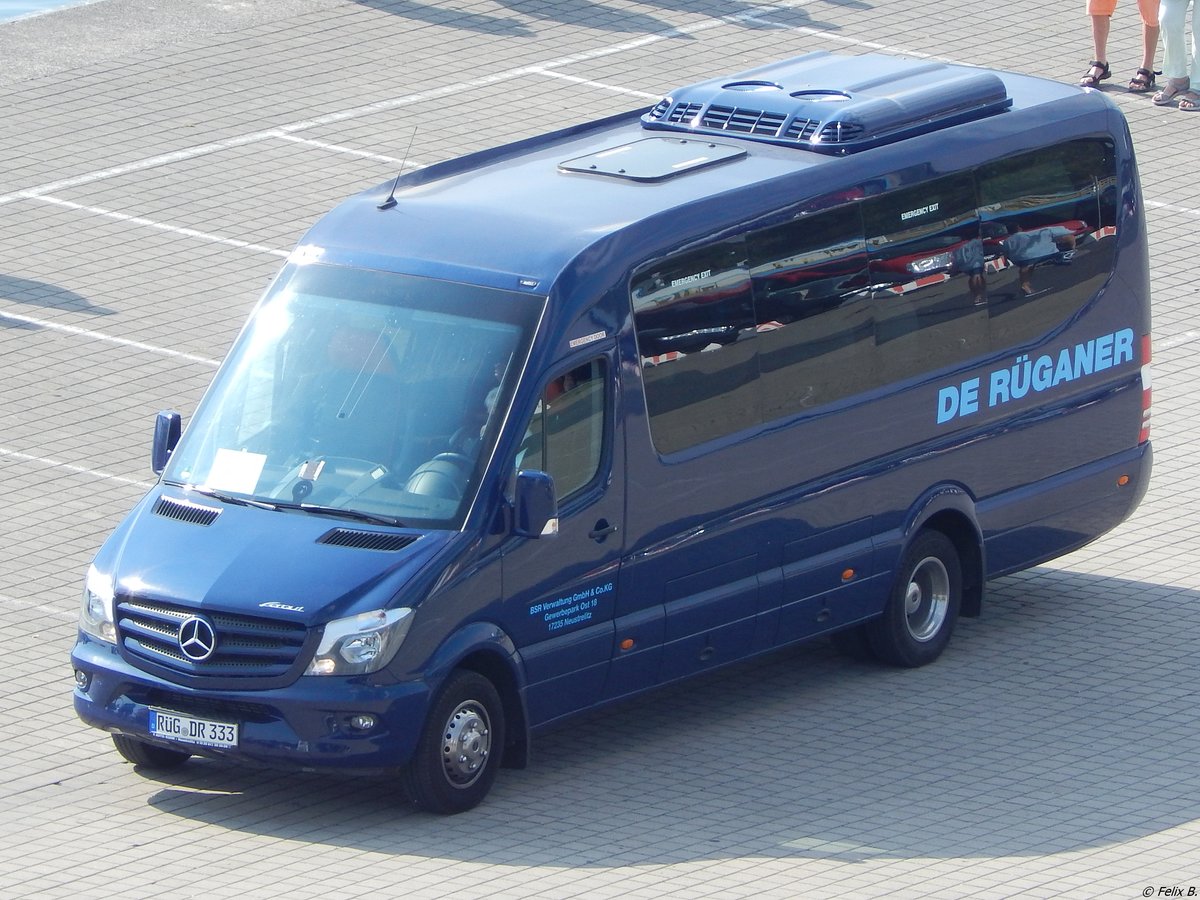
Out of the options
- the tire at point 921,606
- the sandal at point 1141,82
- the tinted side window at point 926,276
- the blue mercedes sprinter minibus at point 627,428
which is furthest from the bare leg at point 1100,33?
the tire at point 921,606

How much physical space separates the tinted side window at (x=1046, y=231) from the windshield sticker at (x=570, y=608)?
10.4 feet

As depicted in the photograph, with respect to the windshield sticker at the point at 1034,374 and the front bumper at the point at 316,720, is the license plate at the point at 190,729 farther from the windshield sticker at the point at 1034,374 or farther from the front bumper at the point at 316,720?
the windshield sticker at the point at 1034,374

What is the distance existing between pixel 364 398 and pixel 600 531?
118 cm

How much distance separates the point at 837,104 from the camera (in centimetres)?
1180

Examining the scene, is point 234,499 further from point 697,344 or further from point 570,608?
point 697,344

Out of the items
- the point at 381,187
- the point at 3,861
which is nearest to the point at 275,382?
the point at 381,187

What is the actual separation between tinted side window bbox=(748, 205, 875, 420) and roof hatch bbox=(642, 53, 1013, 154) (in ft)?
1.57

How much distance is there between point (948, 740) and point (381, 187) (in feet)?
12.3

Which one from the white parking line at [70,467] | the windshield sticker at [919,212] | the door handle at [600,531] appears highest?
the windshield sticker at [919,212]

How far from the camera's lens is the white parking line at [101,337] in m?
16.4

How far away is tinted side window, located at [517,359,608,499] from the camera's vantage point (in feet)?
32.8

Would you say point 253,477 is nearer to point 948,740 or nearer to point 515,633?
point 515,633

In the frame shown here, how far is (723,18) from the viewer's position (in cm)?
2422

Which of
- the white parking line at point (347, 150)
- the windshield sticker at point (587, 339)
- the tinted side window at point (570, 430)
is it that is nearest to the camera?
the tinted side window at point (570, 430)
